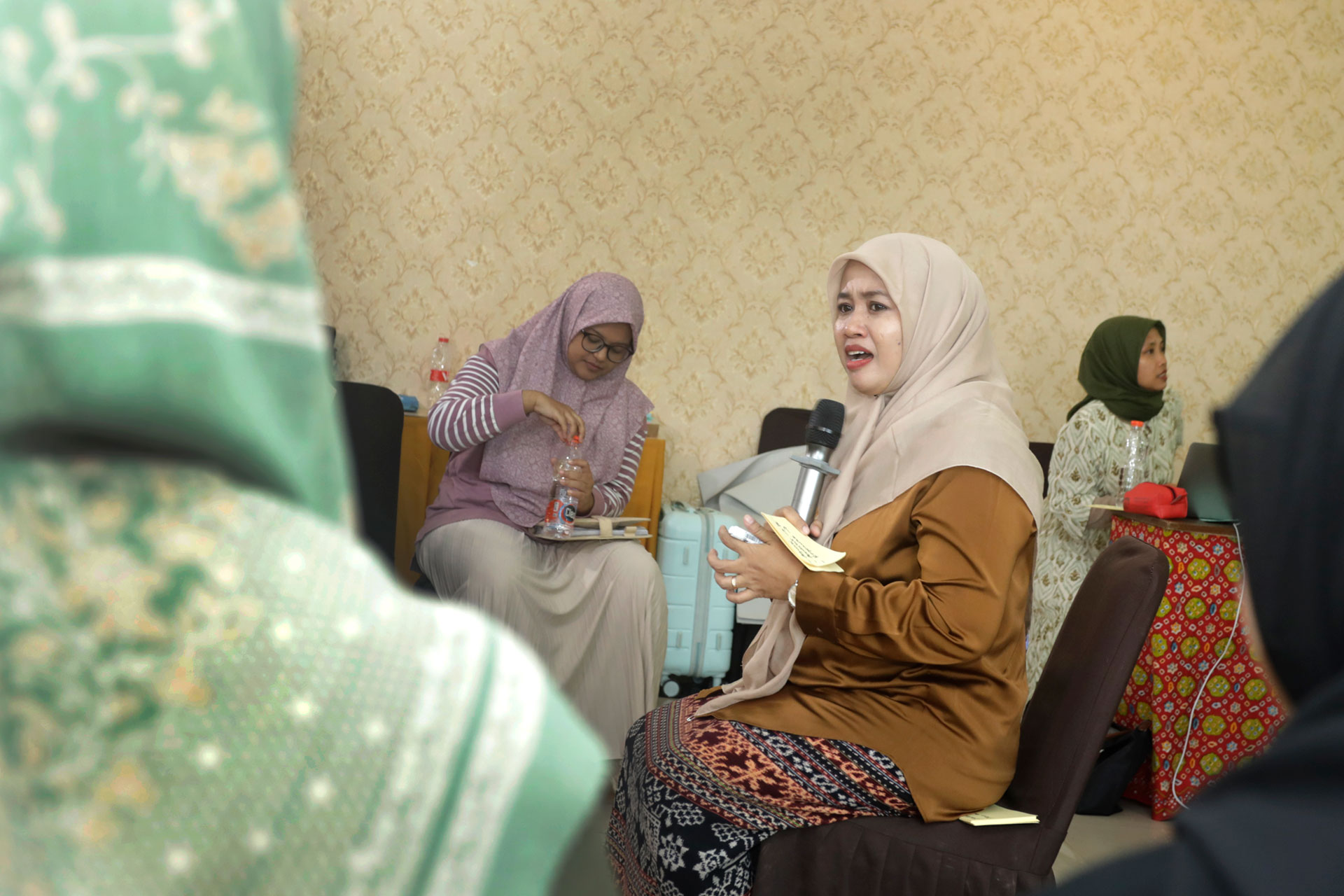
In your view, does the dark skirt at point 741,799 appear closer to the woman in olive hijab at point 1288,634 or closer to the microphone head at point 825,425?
the microphone head at point 825,425

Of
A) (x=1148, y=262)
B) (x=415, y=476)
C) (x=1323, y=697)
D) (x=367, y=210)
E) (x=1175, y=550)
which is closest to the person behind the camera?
(x=1323, y=697)

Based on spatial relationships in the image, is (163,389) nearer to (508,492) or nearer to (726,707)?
(726,707)

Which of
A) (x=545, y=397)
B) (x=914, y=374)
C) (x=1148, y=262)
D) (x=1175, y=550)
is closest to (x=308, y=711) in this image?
(x=914, y=374)

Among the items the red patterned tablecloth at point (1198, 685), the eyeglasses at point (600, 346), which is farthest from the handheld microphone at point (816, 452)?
the red patterned tablecloth at point (1198, 685)

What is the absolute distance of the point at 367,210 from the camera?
155 inches

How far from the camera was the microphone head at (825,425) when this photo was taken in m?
1.71

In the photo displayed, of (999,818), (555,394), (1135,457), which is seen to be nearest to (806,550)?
(999,818)

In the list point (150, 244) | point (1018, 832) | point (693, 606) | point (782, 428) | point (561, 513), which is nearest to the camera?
point (150, 244)

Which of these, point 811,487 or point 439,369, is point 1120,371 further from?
point 439,369

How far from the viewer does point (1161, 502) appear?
294cm

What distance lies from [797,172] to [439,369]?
1.72 metres

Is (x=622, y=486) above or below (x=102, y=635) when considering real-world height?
below

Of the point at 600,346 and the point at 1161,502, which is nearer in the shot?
the point at 1161,502

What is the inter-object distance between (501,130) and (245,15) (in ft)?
12.6
